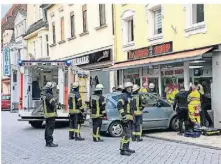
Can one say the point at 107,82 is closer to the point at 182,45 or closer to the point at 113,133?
the point at 182,45

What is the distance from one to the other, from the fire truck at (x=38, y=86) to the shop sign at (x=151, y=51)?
2768mm

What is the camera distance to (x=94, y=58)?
23.5 metres

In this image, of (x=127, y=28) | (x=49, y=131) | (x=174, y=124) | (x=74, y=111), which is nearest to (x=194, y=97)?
(x=174, y=124)

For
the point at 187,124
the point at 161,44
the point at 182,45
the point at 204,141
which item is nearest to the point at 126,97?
the point at 204,141

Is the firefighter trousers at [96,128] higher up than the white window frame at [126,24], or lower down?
lower down

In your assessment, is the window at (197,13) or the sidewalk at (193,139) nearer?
the sidewalk at (193,139)

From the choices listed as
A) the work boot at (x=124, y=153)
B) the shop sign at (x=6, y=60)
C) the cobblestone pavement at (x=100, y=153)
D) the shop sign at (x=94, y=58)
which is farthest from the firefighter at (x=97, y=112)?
the shop sign at (x=6, y=60)

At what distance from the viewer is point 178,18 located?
15789 mm

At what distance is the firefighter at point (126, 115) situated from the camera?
933 centimetres

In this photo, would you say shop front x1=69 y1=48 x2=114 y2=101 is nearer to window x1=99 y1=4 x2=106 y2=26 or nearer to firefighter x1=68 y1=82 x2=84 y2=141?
window x1=99 y1=4 x2=106 y2=26

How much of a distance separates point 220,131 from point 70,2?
1636cm

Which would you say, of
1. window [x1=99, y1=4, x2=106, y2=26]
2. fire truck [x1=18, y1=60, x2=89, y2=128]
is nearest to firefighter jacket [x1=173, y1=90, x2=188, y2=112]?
fire truck [x1=18, y1=60, x2=89, y2=128]

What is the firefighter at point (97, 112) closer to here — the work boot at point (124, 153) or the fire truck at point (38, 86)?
the work boot at point (124, 153)

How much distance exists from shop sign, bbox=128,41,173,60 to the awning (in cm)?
34
